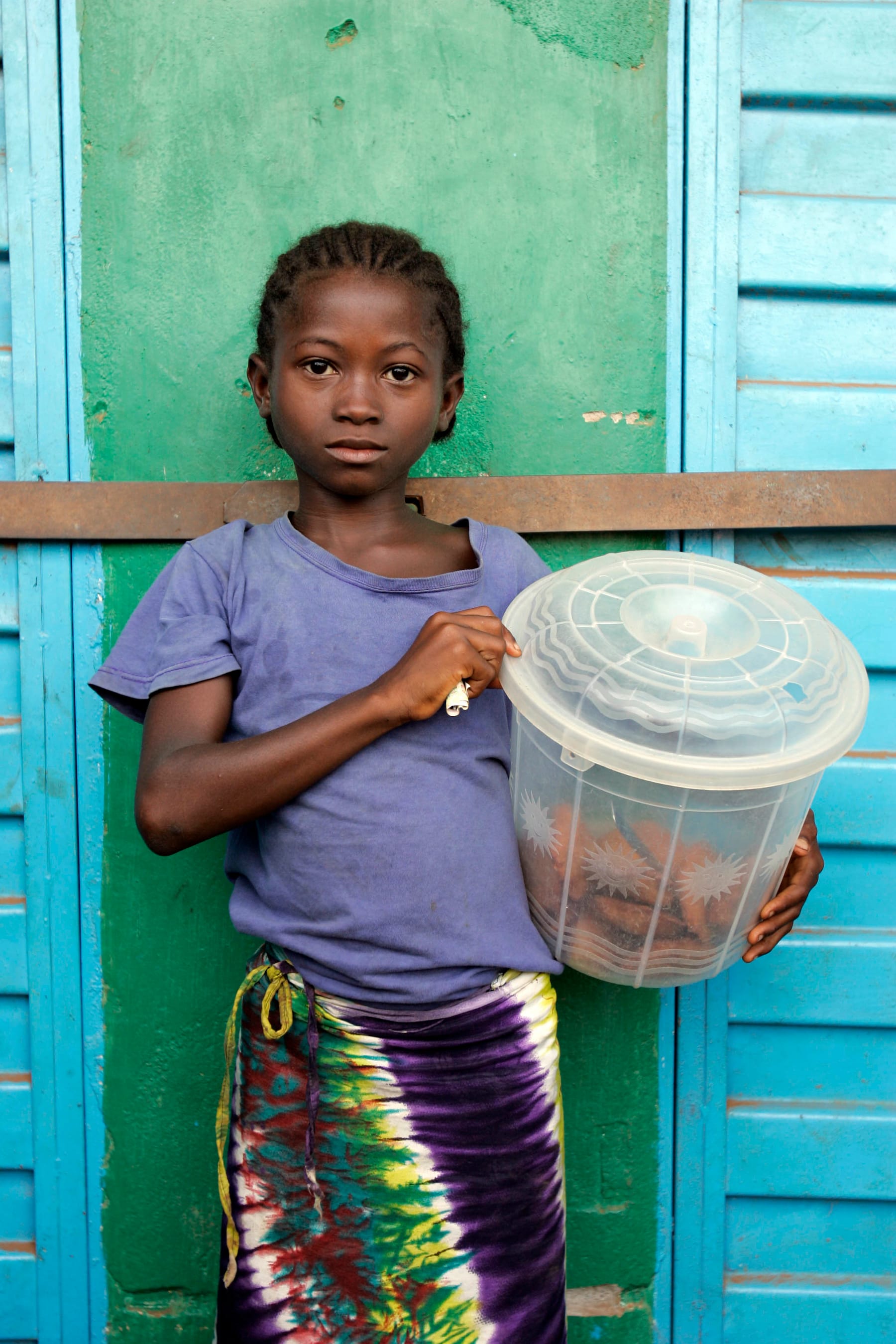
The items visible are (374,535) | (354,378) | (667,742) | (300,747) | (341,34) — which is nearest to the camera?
(667,742)

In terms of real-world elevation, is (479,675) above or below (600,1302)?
above

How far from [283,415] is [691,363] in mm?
709

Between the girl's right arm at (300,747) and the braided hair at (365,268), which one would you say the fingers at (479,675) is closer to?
the girl's right arm at (300,747)

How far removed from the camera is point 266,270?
1.54 meters

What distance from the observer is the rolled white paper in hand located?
3.64ft

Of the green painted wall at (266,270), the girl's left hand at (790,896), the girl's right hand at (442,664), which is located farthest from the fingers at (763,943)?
the girl's right hand at (442,664)

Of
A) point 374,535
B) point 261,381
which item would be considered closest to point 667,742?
point 374,535

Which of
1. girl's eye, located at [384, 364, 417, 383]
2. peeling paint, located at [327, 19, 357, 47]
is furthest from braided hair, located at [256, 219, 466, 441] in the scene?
peeling paint, located at [327, 19, 357, 47]

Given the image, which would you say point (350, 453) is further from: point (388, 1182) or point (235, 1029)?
point (388, 1182)

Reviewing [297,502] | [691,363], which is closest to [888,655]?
[691,363]

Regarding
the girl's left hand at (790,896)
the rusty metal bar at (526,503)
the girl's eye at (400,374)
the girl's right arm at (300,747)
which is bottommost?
the girl's left hand at (790,896)

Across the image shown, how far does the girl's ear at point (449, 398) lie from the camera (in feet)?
4.65

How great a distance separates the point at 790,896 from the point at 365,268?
3.35 feet

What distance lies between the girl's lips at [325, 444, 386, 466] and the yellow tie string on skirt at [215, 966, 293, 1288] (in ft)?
2.21
